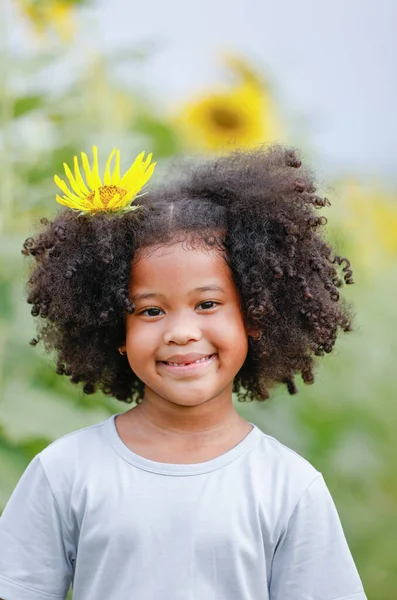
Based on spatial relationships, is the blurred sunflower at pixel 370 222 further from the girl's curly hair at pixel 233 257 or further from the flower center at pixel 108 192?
the flower center at pixel 108 192

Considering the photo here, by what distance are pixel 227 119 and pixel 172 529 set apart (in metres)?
2.80

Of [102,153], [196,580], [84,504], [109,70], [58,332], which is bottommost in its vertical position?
[196,580]

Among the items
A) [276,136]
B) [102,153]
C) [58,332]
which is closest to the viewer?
[58,332]

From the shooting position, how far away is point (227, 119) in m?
4.89

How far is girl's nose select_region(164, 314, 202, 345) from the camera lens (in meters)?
2.32

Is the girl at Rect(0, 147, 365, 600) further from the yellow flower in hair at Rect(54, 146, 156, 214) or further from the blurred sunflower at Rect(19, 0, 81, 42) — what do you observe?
the blurred sunflower at Rect(19, 0, 81, 42)

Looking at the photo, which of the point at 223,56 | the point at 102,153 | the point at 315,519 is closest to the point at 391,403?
the point at 102,153

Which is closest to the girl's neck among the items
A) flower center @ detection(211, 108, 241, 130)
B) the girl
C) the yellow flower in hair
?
the girl

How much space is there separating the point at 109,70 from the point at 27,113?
53cm

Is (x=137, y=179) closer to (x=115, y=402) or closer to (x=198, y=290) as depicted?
(x=198, y=290)

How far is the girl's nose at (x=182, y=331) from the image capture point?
2318mm

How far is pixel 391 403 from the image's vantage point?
12.3ft

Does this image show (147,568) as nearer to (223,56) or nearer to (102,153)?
(102,153)

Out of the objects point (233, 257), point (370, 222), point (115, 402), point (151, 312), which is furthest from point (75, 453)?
point (370, 222)
